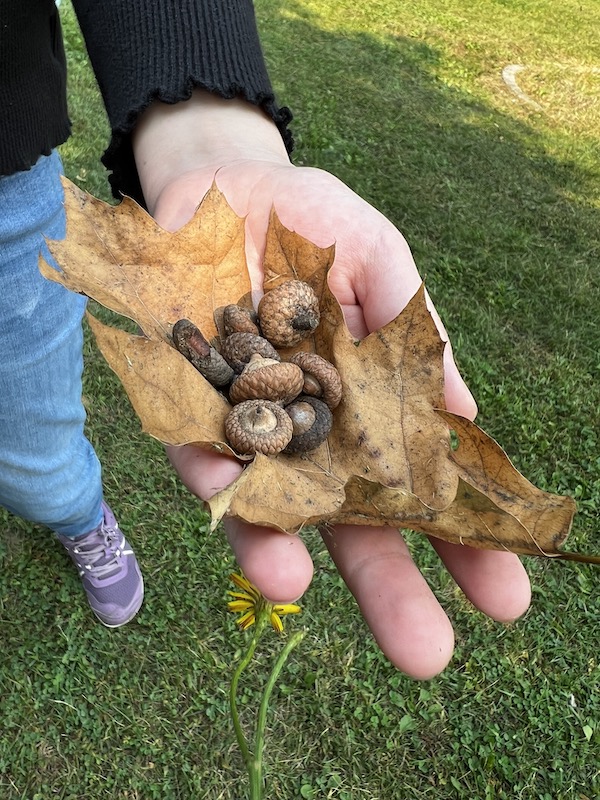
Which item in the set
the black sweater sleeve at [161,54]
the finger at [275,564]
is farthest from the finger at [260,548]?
the black sweater sleeve at [161,54]

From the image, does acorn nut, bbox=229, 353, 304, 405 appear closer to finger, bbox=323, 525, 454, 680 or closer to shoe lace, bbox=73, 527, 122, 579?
finger, bbox=323, 525, 454, 680

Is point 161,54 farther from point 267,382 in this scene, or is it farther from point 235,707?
point 235,707

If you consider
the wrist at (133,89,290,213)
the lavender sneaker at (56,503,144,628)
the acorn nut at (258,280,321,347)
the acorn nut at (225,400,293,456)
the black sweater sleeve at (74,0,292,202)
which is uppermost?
the black sweater sleeve at (74,0,292,202)

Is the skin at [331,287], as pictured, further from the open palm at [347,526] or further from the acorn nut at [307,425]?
the acorn nut at [307,425]

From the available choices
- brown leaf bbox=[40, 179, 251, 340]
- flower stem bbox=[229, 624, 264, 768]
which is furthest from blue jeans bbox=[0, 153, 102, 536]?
flower stem bbox=[229, 624, 264, 768]

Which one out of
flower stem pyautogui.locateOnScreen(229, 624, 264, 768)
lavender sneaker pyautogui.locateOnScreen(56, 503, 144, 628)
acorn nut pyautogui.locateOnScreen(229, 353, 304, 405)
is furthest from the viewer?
lavender sneaker pyautogui.locateOnScreen(56, 503, 144, 628)

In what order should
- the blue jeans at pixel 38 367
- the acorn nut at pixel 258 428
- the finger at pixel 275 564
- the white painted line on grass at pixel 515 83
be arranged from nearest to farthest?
the finger at pixel 275 564
the acorn nut at pixel 258 428
the blue jeans at pixel 38 367
the white painted line on grass at pixel 515 83
